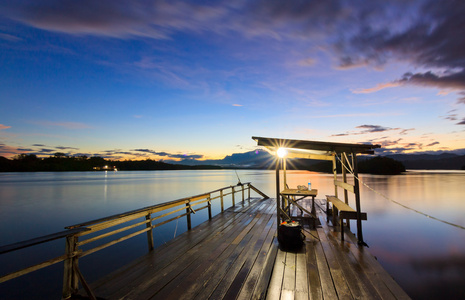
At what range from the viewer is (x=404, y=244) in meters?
10.3

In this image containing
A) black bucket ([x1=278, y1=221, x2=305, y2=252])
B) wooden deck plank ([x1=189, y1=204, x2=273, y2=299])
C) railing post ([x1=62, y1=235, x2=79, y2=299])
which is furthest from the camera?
black bucket ([x1=278, y1=221, x2=305, y2=252])

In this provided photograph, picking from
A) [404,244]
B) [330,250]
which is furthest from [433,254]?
[330,250]

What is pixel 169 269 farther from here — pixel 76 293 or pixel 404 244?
pixel 404 244

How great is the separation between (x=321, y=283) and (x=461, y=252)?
10136 mm

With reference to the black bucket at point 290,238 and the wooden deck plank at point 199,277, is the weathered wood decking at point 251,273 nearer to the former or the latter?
the wooden deck plank at point 199,277

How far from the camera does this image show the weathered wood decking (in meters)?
3.46

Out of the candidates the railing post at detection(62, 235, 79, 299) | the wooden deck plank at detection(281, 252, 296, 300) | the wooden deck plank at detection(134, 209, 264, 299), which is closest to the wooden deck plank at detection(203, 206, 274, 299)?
the wooden deck plank at detection(134, 209, 264, 299)

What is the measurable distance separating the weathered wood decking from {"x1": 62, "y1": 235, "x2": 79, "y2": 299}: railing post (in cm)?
32

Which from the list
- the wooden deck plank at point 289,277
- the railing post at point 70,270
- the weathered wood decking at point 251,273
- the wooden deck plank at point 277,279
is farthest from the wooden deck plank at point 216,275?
the railing post at point 70,270

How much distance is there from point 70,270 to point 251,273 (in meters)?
2.92

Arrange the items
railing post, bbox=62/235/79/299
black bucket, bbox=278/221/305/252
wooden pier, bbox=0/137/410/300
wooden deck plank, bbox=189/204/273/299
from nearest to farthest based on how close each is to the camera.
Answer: railing post, bbox=62/235/79/299 < wooden pier, bbox=0/137/410/300 < wooden deck plank, bbox=189/204/273/299 < black bucket, bbox=278/221/305/252

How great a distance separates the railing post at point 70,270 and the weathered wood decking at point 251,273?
0.32m

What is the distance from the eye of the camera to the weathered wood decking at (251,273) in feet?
11.4

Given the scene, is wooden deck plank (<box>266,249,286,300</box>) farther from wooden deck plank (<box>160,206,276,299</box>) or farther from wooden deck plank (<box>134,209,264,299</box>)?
wooden deck plank (<box>134,209,264,299</box>)
